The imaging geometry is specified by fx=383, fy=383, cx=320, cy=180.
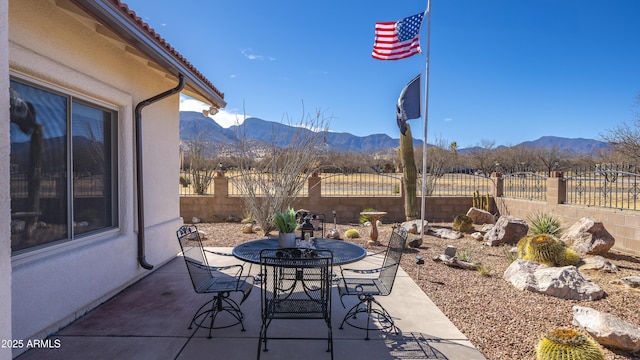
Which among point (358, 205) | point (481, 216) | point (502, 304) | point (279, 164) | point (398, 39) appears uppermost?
point (398, 39)

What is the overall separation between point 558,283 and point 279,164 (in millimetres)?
7203

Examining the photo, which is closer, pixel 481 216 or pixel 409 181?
pixel 481 216

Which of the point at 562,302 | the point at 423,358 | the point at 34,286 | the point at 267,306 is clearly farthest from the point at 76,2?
the point at 562,302

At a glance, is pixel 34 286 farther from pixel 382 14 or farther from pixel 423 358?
pixel 382 14

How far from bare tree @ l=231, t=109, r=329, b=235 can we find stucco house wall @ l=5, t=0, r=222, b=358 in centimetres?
355

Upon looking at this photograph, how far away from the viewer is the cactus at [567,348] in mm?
2979

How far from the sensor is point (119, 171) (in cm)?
516

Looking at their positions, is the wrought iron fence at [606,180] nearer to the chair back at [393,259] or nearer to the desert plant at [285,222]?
the chair back at [393,259]

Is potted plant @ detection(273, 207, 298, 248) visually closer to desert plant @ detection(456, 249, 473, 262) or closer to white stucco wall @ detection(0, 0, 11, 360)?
white stucco wall @ detection(0, 0, 11, 360)

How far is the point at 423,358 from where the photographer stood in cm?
339

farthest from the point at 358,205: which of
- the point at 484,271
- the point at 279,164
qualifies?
the point at 484,271

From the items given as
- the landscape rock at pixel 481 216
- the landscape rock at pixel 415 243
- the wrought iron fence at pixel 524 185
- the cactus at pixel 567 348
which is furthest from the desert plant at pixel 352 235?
the cactus at pixel 567 348

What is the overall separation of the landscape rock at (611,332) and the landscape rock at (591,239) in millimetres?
4268

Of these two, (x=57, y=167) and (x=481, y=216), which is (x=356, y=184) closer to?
(x=481, y=216)
